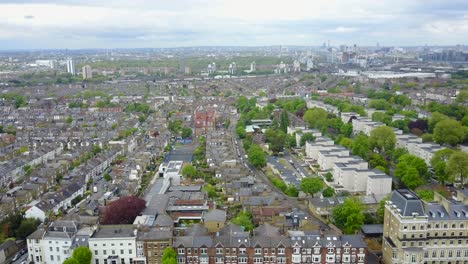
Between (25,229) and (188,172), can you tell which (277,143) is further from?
(25,229)

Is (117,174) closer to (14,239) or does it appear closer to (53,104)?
(14,239)

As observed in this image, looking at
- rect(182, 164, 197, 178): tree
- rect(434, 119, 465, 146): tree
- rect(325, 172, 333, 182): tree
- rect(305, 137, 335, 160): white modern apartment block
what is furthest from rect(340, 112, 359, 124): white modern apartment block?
rect(182, 164, 197, 178): tree

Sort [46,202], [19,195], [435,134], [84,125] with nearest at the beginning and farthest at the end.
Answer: [46,202], [19,195], [435,134], [84,125]

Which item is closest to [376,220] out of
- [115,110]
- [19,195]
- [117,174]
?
[117,174]

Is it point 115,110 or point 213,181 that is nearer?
point 213,181

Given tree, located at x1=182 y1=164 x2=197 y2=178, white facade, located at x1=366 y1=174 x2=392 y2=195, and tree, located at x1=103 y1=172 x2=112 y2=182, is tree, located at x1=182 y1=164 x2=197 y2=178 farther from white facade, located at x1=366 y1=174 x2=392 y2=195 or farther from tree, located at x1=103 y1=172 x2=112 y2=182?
white facade, located at x1=366 y1=174 x2=392 y2=195

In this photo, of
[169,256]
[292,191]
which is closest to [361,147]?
[292,191]

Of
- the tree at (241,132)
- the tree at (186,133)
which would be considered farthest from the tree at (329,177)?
the tree at (186,133)
